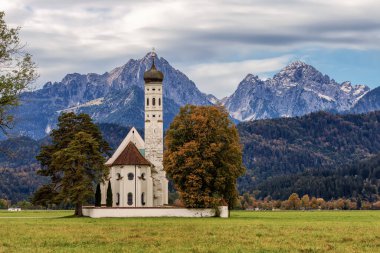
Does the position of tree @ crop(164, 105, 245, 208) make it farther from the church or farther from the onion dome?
the onion dome

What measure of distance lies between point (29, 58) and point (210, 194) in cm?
5194

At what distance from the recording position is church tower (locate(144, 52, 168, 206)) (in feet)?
452

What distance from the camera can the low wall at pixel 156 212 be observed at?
10050 cm

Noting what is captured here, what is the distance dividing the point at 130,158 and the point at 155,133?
16.5m

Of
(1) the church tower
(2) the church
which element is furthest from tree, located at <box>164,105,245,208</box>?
(1) the church tower

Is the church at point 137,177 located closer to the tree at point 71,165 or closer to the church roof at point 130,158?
the church roof at point 130,158

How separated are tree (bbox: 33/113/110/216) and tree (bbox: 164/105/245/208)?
11.9 m

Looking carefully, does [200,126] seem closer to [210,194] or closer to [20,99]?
[210,194]

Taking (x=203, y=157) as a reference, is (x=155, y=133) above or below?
above

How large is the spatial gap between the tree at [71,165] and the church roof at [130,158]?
15168 mm

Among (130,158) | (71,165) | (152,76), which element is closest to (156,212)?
(71,165)

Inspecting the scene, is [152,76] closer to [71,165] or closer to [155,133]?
[155,133]

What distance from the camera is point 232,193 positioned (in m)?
102

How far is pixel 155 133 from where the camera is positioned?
5605 inches
